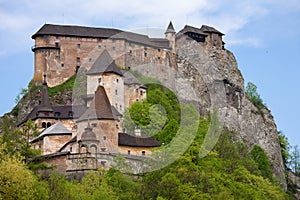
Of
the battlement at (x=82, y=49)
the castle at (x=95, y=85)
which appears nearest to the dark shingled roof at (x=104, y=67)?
the castle at (x=95, y=85)

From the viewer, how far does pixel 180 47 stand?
116m

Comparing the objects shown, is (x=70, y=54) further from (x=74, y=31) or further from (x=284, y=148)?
(x=284, y=148)

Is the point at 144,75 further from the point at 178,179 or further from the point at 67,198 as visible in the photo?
the point at 67,198

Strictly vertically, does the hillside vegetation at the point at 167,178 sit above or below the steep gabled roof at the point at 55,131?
below

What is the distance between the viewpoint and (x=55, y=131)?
86688 mm

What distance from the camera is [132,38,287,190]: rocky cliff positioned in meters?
112

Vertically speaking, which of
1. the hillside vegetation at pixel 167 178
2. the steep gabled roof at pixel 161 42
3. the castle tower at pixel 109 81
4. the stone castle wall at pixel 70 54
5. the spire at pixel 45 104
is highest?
the steep gabled roof at pixel 161 42

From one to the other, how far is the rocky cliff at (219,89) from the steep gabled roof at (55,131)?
966 inches

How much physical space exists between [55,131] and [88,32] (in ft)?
84.7

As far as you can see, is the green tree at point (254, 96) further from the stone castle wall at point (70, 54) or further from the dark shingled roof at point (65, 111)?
the dark shingled roof at point (65, 111)

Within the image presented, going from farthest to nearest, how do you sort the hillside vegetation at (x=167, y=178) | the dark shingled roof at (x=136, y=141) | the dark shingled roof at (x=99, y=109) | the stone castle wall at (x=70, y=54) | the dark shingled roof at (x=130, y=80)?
the stone castle wall at (x=70, y=54), the dark shingled roof at (x=130, y=80), the dark shingled roof at (x=136, y=141), the dark shingled roof at (x=99, y=109), the hillside vegetation at (x=167, y=178)

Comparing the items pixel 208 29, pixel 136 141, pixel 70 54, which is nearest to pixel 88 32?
pixel 70 54

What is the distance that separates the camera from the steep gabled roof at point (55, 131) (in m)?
85.8

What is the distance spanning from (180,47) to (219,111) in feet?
31.8
